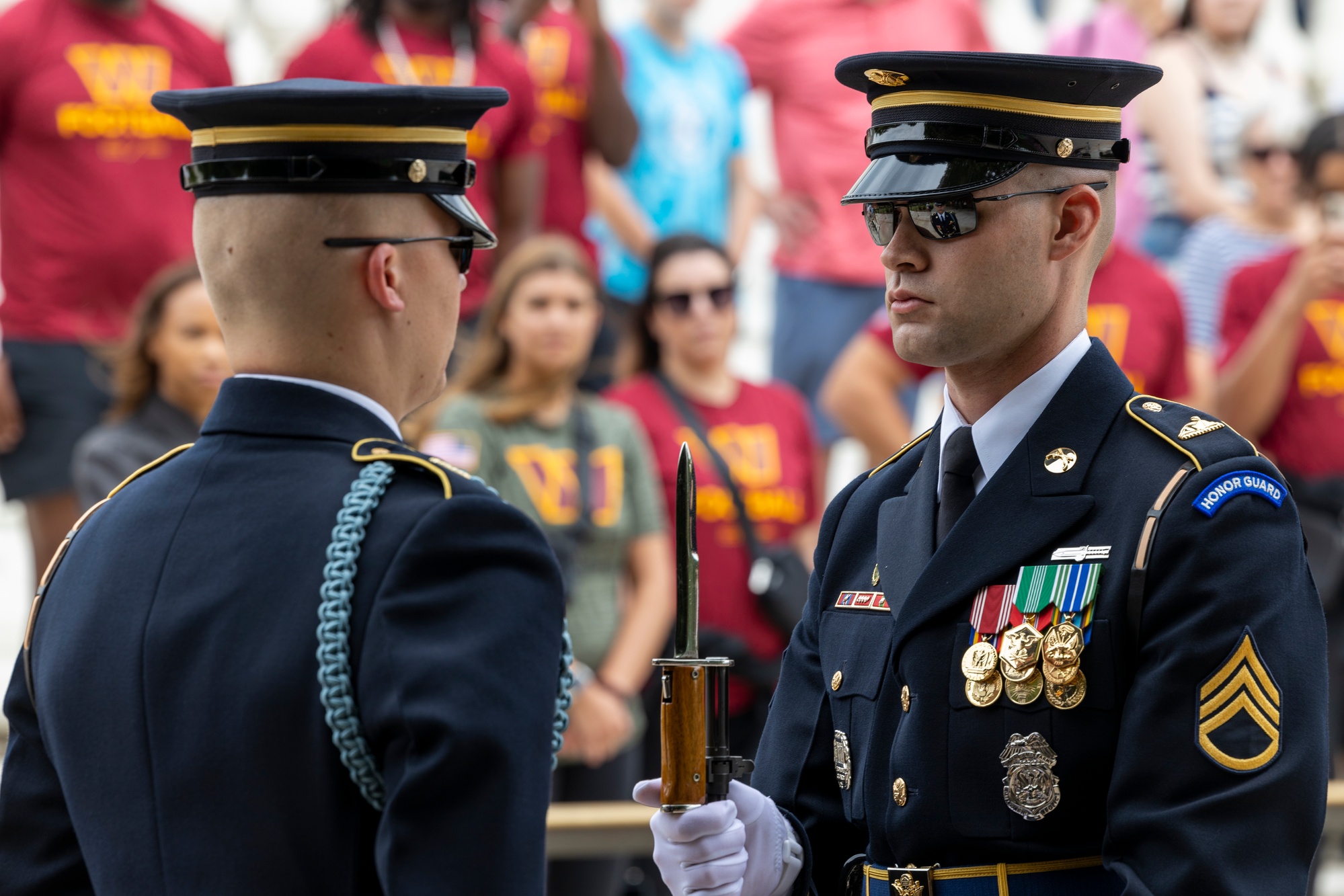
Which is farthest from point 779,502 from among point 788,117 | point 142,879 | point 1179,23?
point 142,879

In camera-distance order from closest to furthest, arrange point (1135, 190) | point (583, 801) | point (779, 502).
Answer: point (583, 801) < point (779, 502) < point (1135, 190)

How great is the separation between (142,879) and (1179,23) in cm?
638

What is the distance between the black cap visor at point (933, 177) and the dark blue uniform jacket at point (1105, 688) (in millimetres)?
302

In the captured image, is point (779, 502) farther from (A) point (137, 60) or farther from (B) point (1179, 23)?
(B) point (1179, 23)

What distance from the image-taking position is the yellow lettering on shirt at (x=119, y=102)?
19.5ft

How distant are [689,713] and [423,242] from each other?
0.74 m

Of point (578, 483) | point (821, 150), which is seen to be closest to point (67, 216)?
point (578, 483)

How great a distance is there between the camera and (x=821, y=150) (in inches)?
283

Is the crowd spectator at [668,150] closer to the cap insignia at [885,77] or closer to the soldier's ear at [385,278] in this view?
the cap insignia at [885,77]

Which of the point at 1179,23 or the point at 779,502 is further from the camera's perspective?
the point at 1179,23

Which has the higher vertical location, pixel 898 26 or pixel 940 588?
pixel 898 26

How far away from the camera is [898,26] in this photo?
711cm

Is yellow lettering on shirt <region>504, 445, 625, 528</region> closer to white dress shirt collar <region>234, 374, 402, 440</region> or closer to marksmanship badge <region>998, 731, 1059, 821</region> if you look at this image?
white dress shirt collar <region>234, 374, 402, 440</region>

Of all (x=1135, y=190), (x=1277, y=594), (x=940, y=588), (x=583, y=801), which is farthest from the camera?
(x=1135, y=190)
